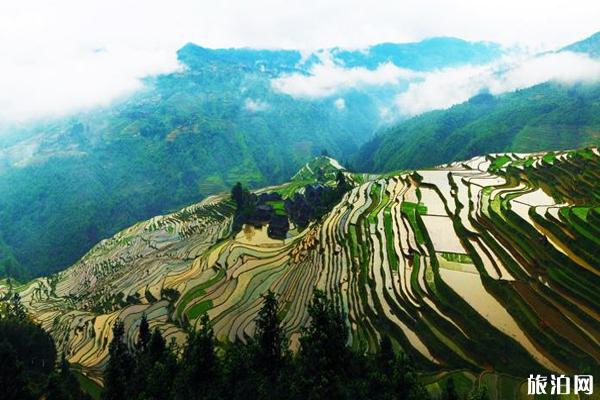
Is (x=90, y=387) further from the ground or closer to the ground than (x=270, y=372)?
closer to the ground

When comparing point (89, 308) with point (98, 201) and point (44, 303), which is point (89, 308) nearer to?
point (44, 303)

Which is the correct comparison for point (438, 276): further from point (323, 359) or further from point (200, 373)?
point (200, 373)

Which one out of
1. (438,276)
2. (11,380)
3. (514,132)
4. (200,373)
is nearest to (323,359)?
(200,373)

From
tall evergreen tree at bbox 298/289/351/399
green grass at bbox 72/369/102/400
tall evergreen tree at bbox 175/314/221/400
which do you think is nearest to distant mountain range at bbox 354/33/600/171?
tall evergreen tree at bbox 298/289/351/399

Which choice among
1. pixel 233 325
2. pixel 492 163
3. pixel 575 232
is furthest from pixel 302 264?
pixel 492 163

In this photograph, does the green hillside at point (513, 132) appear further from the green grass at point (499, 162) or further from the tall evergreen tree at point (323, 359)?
the tall evergreen tree at point (323, 359)

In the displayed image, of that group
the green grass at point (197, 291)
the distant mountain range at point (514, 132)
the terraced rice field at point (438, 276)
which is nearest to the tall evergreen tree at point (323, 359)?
the terraced rice field at point (438, 276)

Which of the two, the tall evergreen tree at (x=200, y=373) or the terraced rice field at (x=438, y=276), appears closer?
the tall evergreen tree at (x=200, y=373)

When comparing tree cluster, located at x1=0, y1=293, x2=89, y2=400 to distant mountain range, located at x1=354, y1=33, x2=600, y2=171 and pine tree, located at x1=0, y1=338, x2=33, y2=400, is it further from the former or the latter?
distant mountain range, located at x1=354, y1=33, x2=600, y2=171

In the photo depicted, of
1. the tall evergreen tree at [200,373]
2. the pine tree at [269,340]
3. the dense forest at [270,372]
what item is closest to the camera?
the dense forest at [270,372]
